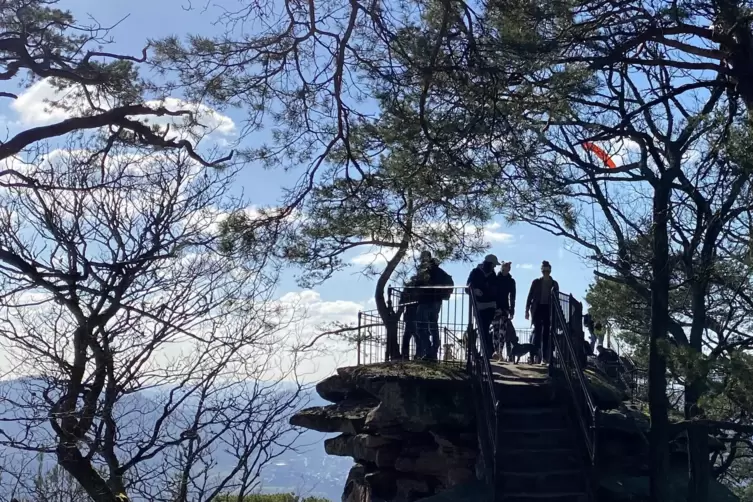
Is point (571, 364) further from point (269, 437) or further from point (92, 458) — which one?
point (92, 458)

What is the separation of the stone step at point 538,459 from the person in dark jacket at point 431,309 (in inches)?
96.3

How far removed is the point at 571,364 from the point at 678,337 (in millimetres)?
2831

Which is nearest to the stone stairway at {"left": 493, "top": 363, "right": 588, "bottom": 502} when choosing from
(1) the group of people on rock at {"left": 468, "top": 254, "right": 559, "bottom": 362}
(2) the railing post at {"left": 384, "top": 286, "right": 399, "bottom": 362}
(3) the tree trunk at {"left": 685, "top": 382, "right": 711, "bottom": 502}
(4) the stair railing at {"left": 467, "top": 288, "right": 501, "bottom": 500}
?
(4) the stair railing at {"left": 467, "top": 288, "right": 501, "bottom": 500}

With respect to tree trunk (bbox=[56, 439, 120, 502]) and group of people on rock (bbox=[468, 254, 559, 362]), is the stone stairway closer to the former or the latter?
group of people on rock (bbox=[468, 254, 559, 362])

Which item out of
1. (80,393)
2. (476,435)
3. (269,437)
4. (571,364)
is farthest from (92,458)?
(571,364)

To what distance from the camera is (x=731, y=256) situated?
8.95 meters

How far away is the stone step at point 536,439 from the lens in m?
8.83

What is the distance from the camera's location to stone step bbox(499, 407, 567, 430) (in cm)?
912

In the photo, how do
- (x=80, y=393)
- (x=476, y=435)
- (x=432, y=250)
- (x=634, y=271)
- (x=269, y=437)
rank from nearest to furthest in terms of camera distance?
(x=80, y=393), (x=269, y=437), (x=432, y=250), (x=476, y=435), (x=634, y=271)

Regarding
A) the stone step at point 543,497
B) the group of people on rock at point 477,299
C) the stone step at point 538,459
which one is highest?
the group of people on rock at point 477,299

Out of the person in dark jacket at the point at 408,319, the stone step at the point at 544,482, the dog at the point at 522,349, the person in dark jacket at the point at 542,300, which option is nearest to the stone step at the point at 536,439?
the stone step at the point at 544,482

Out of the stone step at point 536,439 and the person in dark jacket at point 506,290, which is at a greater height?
the person in dark jacket at point 506,290

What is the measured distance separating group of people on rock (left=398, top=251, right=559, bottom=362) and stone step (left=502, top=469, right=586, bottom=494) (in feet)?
7.48

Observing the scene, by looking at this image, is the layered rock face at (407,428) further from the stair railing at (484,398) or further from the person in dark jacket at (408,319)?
the person in dark jacket at (408,319)
